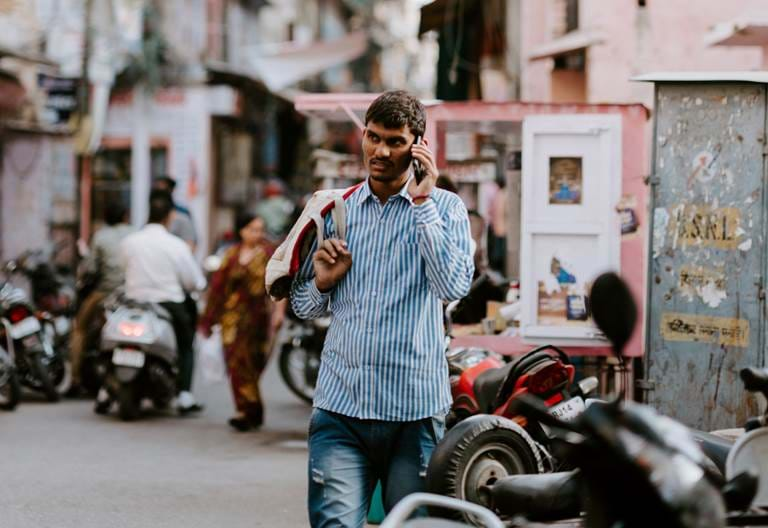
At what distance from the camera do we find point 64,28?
953 inches

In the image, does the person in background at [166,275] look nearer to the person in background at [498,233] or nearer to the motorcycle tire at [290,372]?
the motorcycle tire at [290,372]

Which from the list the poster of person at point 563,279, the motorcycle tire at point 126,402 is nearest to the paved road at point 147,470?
the motorcycle tire at point 126,402

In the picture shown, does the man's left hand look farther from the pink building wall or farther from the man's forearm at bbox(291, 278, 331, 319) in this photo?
the pink building wall

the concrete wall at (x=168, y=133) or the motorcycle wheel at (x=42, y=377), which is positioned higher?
the concrete wall at (x=168, y=133)

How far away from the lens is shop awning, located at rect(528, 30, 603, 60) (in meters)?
15.8

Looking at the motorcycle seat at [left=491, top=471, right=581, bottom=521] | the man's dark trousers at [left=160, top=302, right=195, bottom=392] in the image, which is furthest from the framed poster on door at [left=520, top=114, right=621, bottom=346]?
the motorcycle seat at [left=491, top=471, right=581, bottom=521]

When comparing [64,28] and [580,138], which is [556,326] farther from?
[64,28]

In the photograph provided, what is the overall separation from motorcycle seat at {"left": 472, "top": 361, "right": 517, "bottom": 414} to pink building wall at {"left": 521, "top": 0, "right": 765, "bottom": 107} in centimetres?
786

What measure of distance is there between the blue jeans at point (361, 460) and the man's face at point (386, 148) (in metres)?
0.80

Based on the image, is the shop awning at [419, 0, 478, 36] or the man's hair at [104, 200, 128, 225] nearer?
the man's hair at [104, 200, 128, 225]

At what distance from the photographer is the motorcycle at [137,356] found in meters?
11.5

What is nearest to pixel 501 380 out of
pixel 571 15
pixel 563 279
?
pixel 563 279

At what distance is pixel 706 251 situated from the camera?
8883 mm

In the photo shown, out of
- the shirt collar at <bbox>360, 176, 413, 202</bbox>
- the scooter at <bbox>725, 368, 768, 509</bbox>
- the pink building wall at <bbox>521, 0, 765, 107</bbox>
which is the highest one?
the pink building wall at <bbox>521, 0, 765, 107</bbox>
